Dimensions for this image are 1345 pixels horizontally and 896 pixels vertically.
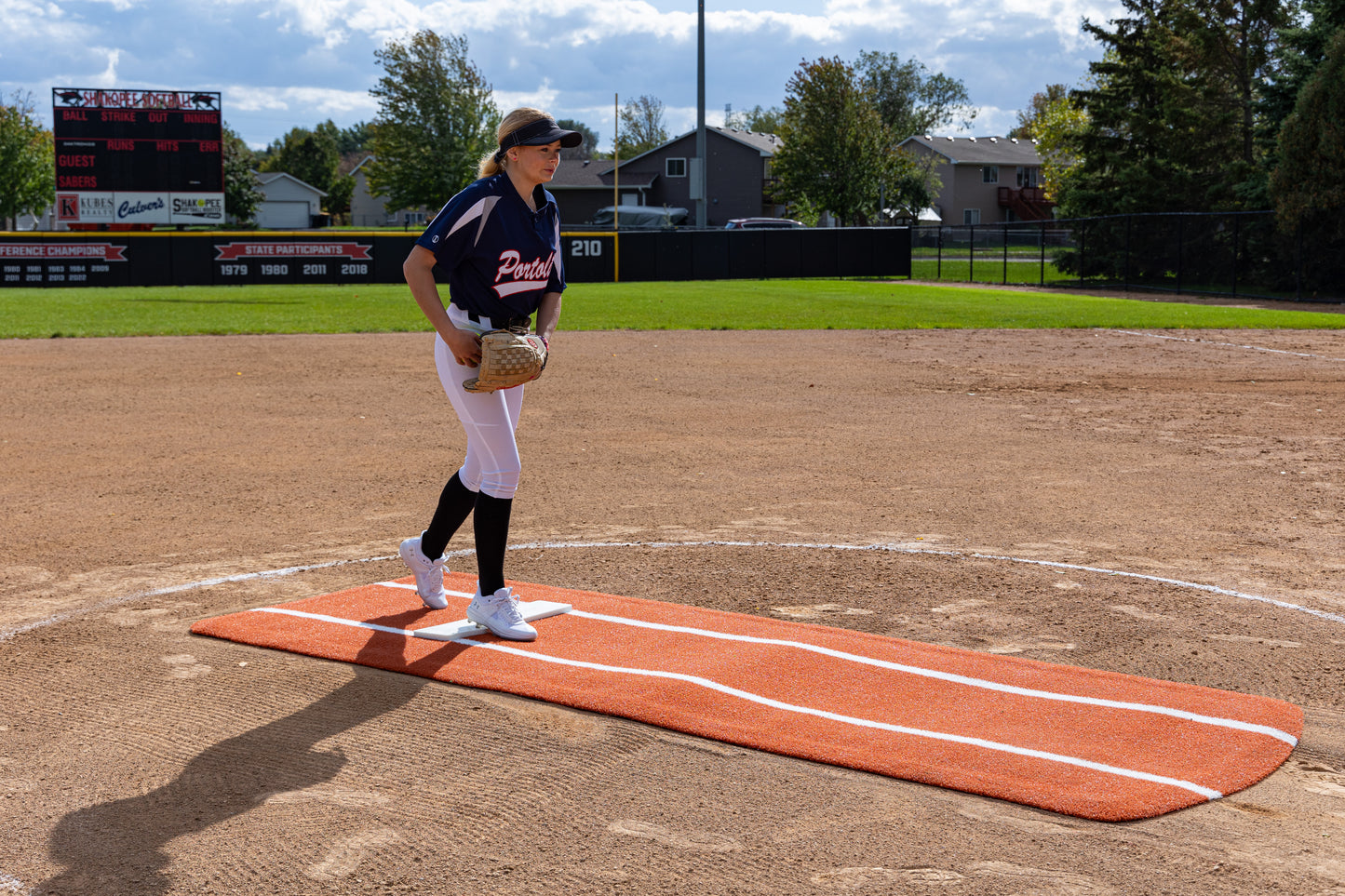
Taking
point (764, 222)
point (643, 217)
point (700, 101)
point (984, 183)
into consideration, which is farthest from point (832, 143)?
point (984, 183)

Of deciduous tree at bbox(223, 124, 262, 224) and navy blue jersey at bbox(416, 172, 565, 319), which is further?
deciduous tree at bbox(223, 124, 262, 224)

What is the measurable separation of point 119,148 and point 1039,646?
3466 centimetres

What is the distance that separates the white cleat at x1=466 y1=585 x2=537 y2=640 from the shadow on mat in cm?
51

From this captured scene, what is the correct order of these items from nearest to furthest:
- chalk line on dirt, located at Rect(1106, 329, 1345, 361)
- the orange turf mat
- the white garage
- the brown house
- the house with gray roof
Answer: the orange turf mat → chalk line on dirt, located at Rect(1106, 329, 1345, 361) → the brown house → the house with gray roof → the white garage

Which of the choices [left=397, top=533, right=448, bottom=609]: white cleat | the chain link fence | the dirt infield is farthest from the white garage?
[left=397, top=533, right=448, bottom=609]: white cleat

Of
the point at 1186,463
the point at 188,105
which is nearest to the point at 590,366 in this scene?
the point at 1186,463

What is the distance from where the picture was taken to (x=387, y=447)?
9.27 meters

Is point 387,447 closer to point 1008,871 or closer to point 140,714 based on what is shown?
point 140,714

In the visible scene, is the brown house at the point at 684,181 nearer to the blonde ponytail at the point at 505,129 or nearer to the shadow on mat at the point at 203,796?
the blonde ponytail at the point at 505,129

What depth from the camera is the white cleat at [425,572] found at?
16.7 ft

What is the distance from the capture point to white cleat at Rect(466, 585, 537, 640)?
15.6ft

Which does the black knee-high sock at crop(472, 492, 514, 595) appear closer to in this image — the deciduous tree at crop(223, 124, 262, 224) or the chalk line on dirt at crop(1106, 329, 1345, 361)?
A: the chalk line on dirt at crop(1106, 329, 1345, 361)

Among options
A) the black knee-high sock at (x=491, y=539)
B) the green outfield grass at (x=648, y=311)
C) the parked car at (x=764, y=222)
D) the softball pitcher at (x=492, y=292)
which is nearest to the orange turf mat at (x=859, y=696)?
the black knee-high sock at (x=491, y=539)

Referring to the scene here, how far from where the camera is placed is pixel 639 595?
5445 millimetres
